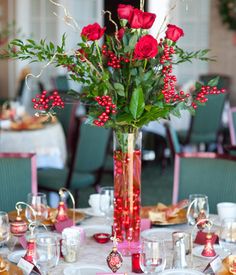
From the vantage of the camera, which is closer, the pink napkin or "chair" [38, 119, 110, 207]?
the pink napkin

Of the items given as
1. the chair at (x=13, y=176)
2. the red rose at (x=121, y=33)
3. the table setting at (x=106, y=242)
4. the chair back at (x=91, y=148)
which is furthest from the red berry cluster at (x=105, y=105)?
the chair back at (x=91, y=148)

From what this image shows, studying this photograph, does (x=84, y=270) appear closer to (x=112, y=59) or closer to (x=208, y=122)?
(x=112, y=59)

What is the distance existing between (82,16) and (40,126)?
4.60 m

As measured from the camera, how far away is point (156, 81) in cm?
230

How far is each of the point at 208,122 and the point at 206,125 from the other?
4 centimetres

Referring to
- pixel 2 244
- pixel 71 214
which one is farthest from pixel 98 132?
pixel 2 244

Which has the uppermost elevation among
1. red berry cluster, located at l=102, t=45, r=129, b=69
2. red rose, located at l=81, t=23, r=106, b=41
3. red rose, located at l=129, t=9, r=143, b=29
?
red rose, located at l=129, t=9, r=143, b=29

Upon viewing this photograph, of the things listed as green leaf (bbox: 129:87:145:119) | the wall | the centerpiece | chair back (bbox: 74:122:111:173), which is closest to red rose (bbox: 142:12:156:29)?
the centerpiece

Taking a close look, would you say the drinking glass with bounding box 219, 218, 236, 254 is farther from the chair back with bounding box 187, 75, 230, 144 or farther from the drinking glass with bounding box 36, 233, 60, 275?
the chair back with bounding box 187, 75, 230, 144

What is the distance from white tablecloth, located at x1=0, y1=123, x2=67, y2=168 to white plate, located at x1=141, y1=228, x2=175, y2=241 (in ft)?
8.33

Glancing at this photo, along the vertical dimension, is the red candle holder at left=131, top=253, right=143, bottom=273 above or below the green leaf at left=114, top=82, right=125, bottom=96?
below

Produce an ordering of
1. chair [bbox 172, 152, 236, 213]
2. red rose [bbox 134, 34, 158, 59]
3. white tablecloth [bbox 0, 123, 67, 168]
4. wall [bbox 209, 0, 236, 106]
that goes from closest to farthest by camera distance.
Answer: red rose [bbox 134, 34, 158, 59], chair [bbox 172, 152, 236, 213], white tablecloth [bbox 0, 123, 67, 168], wall [bbox 209, 0, 236, 106]

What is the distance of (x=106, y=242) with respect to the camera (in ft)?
8.24

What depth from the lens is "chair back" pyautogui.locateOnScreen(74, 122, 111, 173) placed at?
4668 millimetres
